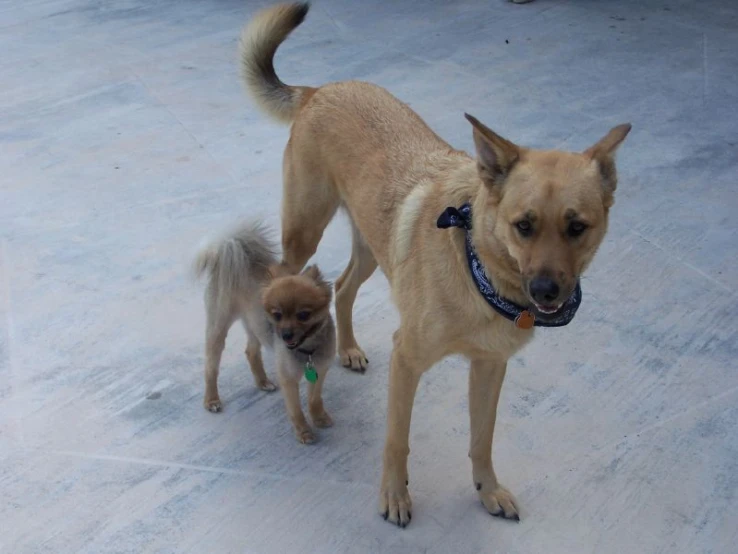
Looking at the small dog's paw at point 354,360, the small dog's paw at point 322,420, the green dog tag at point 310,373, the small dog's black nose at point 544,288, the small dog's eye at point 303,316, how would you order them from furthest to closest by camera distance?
1. the small dog's paw at point 354,360
2. the small dog's paw at point 322,420
3. the green dog tag at point 310,373
4. the small dog's eye at point 303,316
5. the small dog's black nose at point 544,288

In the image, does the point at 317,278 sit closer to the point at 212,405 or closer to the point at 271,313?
the point at 271,313

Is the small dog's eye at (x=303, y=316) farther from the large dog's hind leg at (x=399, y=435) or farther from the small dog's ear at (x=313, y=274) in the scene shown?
the large dog's hind leg at (x=399, y=435)

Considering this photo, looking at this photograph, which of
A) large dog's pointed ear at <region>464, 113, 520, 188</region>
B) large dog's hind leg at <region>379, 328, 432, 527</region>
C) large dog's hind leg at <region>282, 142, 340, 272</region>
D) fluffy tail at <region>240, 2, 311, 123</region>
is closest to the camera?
large dog's pointed ear at <region>464, 113, 520, 188</region>

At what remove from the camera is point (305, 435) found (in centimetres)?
343

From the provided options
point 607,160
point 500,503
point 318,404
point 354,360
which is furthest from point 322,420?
point 607,160

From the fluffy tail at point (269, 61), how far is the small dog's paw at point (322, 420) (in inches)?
52.7

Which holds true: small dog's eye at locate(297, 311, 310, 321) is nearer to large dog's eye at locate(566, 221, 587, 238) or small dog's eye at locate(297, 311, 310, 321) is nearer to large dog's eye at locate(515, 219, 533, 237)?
large dog's eye at locate(515, 219, 533, 237)

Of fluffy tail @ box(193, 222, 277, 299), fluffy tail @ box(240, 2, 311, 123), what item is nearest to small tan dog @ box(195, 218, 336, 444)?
fluffy tail @ box(193, 222, 277, 299)

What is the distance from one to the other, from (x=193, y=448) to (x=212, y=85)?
3.90 m

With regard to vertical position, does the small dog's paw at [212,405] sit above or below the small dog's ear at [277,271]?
below

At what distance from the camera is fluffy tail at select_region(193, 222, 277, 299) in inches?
135

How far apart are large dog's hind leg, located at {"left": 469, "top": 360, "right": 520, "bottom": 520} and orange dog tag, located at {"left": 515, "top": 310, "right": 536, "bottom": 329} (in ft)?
1.22

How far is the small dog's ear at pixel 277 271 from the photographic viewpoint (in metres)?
3.45

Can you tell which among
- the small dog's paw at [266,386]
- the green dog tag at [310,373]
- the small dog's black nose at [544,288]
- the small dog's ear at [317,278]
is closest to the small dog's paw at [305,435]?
the green dog tag at [310,373]
